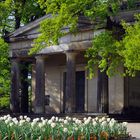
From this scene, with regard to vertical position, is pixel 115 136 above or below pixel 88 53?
below

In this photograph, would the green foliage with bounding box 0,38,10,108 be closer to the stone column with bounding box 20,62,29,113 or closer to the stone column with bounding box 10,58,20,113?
the stone column with bounding box 10,58,20,113

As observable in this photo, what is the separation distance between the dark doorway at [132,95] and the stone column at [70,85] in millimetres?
3910

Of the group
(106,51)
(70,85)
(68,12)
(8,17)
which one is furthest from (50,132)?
(8,17)

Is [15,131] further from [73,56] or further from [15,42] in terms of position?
[15,42]

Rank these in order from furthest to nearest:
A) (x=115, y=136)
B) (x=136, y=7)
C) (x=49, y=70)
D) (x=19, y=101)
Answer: (x=49, y=70)
(x=19, y=101)
(x=136, y=7)
(x=115, y=136)

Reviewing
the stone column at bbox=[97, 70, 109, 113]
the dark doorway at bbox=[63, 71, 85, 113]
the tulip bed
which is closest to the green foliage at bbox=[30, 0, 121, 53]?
the stone column at bbox=[97, 70, 109, 113]

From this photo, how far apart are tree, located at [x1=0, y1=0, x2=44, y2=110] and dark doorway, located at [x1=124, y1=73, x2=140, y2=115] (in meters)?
9.23

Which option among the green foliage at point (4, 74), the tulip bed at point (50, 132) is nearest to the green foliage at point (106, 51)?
the green foliage at point (4, 74)

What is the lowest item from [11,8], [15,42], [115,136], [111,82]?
[115,136]

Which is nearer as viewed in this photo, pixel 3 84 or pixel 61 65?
pixel 61 65

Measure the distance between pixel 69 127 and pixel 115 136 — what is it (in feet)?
5.63

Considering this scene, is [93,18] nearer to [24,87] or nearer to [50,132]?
[24,87]

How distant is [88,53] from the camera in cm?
2689

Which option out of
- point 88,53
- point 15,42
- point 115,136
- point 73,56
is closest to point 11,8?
point 15,42
